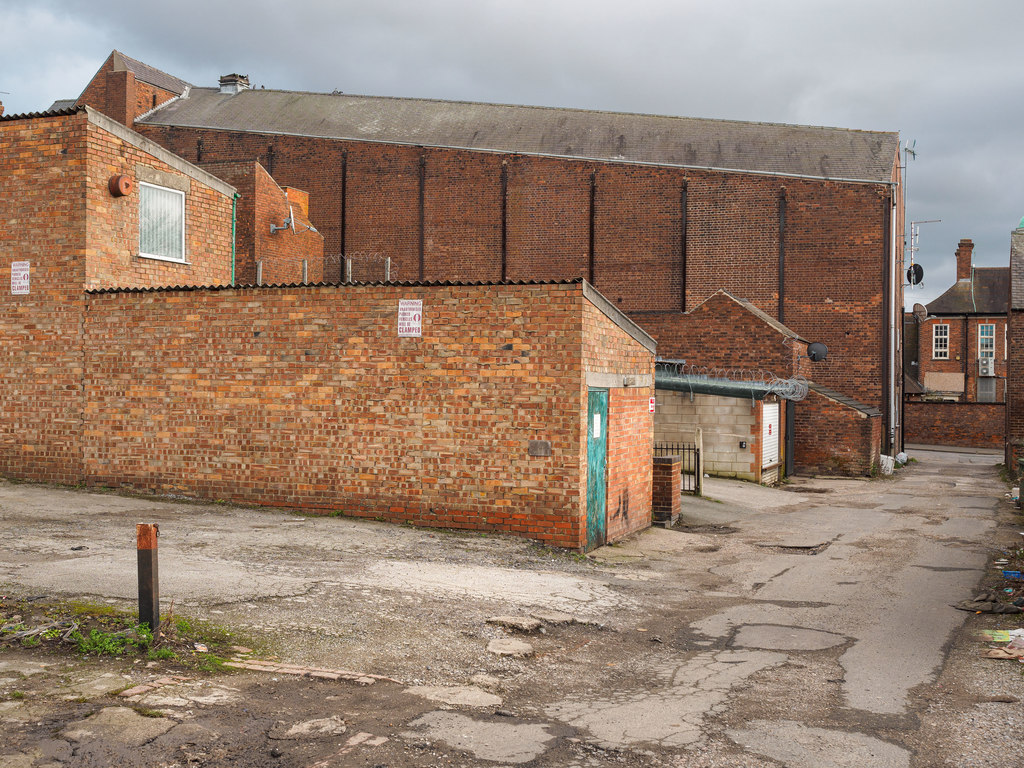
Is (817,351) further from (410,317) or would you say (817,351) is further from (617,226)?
(410,317)

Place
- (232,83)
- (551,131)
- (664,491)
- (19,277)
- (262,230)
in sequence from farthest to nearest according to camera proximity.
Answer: (232,83) → (551,131) → (262,230) → (664,491) → (19,277)

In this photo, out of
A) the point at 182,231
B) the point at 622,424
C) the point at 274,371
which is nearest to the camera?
the point at 274,371

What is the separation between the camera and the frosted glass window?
48.3 feet

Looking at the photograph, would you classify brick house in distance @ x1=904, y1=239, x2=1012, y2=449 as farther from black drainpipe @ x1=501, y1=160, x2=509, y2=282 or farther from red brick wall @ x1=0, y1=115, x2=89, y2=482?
red brick wall @ x1=0, y1=115, x2=89, y2=482

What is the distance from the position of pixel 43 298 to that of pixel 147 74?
2660cm

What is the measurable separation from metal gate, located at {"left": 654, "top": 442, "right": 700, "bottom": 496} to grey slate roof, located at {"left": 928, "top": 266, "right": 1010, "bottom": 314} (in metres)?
44.0

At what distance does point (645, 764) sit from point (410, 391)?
7.60m

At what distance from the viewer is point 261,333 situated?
12.5 m

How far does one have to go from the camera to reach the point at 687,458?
21766 mm

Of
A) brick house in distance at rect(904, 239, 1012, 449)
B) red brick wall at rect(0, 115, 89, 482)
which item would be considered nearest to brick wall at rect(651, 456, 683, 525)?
red brick wall at rect(0, 115, 89, 482)

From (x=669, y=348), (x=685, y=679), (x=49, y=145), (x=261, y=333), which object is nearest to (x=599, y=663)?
(x=685, y=679)

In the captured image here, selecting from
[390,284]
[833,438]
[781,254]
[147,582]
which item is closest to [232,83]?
[781,254]

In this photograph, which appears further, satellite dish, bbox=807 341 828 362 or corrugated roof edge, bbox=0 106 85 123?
satellite dish, bbox=807 341 828 362

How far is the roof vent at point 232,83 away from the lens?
122 ft
